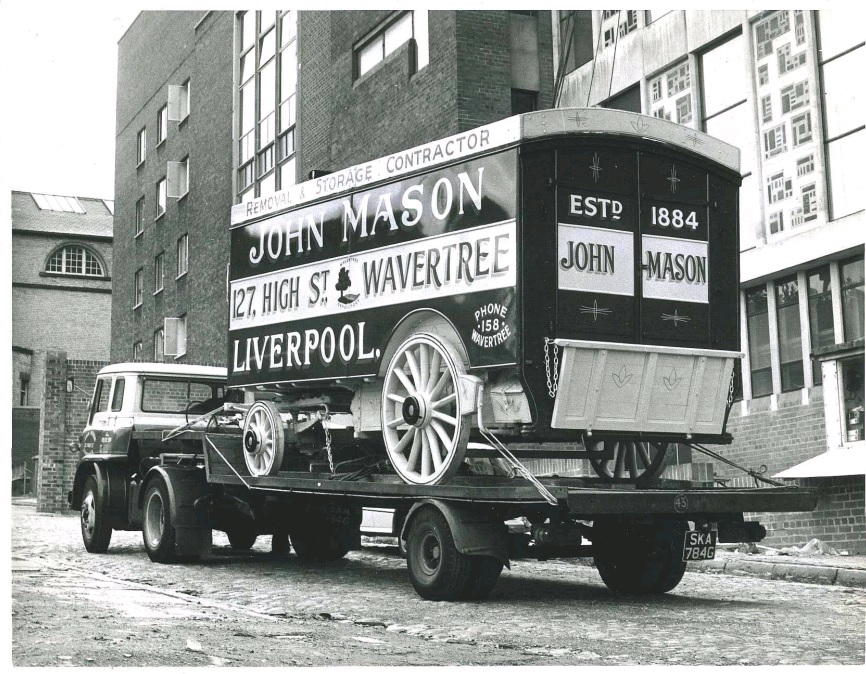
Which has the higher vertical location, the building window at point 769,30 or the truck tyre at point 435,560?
the building window at point 769,30

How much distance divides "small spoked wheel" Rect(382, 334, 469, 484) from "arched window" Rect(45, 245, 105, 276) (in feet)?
120

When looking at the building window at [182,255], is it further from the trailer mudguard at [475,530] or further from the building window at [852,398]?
the trailer mudguard at [475,530]

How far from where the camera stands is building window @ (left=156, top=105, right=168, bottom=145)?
4128cm

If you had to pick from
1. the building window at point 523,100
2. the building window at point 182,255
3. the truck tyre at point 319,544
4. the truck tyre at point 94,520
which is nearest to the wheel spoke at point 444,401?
the truck tyre at point 319,544

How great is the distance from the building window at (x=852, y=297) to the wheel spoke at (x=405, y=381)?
27.5 feet

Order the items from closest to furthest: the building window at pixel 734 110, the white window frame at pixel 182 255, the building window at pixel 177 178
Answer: the building window at pixel 734 110
the white window frame at pixel 182 255
the building window at pixel 177 178

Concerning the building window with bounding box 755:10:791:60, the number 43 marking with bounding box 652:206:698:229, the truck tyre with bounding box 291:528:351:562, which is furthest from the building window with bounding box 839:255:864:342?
the truck tyre with bounding box 291:528:351:562

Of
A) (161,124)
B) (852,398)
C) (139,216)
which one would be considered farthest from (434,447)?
(139,216)

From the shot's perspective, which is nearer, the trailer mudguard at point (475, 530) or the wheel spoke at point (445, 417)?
the trailer mudguard at point (475, 530)

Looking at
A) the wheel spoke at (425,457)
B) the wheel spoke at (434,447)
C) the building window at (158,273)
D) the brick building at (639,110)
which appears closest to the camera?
the wheel spoke at (434,447)

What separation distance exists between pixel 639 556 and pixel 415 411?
242 centimetres

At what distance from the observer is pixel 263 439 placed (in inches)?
455

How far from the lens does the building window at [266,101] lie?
3030cm

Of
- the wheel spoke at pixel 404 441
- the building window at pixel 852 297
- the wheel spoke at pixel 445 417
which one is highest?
the building window at pixel 852 297
